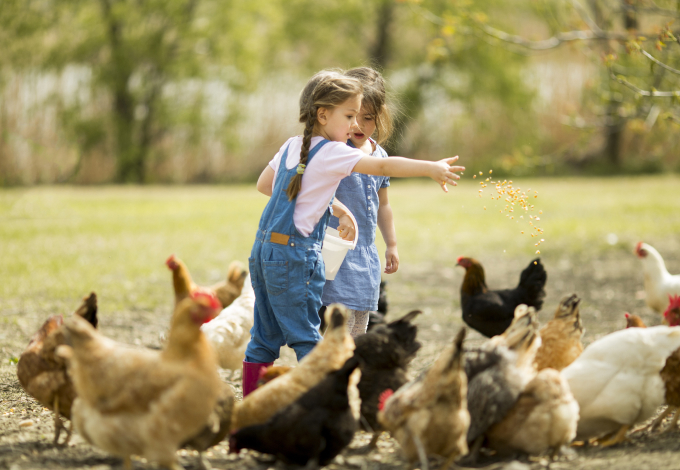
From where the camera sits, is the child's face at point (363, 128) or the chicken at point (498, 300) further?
the chicken at point (498, 300)

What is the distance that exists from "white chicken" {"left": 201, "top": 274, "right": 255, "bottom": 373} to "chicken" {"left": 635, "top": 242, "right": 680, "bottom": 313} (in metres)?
3.43

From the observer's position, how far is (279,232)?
139 inches

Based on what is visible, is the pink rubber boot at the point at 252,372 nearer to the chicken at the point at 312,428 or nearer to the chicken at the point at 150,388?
the chicken at the point at 312,428

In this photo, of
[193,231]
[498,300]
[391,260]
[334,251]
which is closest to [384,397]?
[334,251]

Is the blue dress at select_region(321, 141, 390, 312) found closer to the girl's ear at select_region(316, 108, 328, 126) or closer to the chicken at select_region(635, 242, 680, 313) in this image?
the girl's ear at select_region(316, 108, 328, 126)

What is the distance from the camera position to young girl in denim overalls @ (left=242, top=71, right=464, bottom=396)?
3.51 m

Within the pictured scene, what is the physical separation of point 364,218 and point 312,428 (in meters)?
1.66

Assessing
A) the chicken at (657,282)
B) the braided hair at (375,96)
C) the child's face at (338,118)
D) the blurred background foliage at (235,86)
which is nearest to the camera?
the child's face at (338,118)

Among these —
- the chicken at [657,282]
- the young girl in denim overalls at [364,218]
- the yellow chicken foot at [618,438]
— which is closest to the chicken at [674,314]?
the yellow chicken foot at [618,438]

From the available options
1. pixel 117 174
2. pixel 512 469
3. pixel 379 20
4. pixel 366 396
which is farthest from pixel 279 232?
pixel 379 20

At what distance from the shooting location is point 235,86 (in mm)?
22250

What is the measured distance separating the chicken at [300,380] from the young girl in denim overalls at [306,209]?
34cm

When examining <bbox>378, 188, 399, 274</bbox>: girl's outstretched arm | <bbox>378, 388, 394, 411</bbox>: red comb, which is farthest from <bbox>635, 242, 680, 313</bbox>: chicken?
<bbox>378, 388, 394, 411</bbox>: red comb

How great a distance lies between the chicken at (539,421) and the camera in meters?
3.10
